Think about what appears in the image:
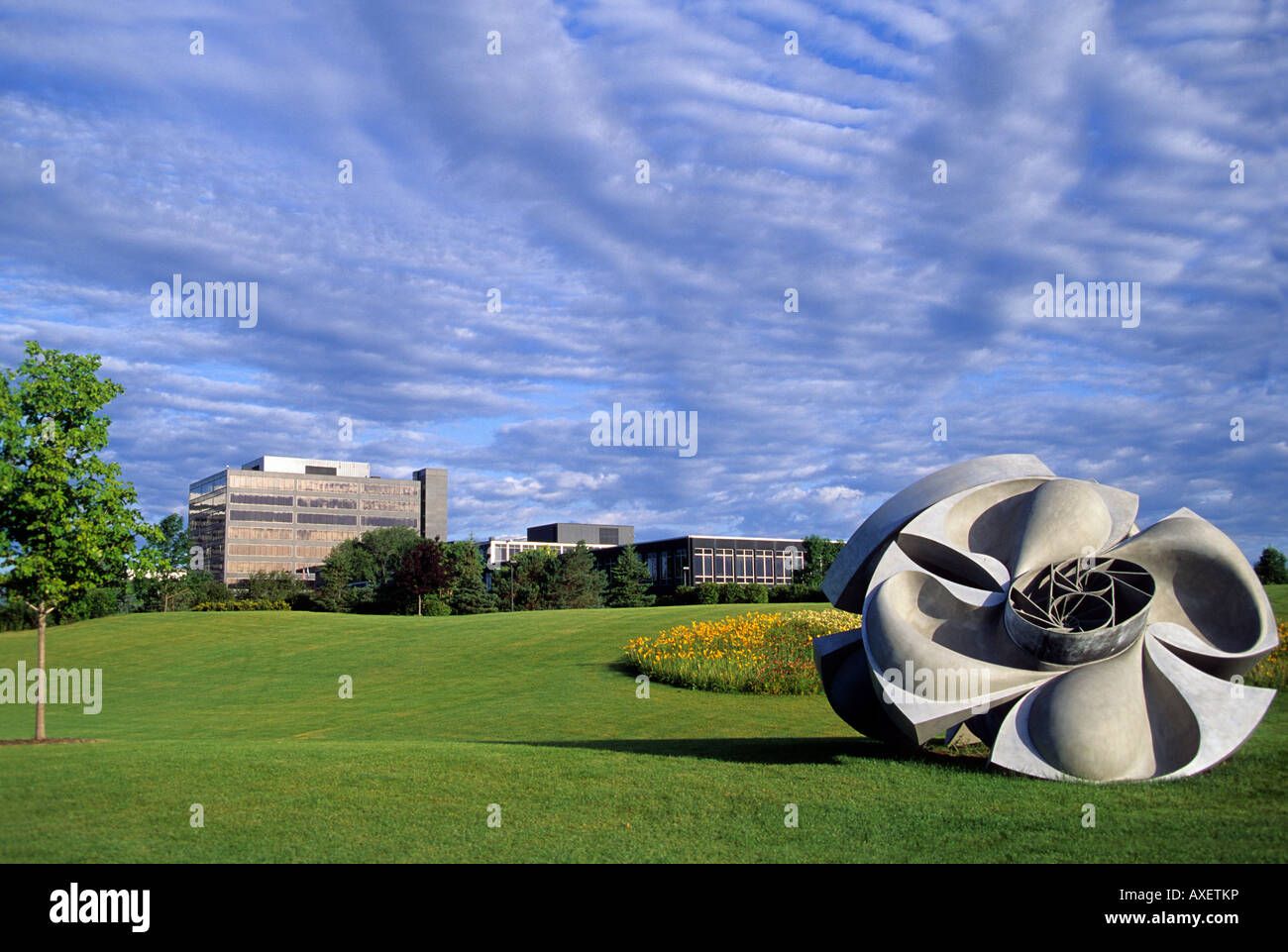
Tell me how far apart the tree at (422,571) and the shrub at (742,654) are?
33.9m

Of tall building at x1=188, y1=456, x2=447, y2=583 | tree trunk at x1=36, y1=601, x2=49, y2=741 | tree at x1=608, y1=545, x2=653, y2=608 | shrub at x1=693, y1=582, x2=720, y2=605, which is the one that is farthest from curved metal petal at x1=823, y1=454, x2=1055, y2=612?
tall building at x1=188, y1=456, x2=447, y2=583

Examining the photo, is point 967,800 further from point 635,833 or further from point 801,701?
point 801,701

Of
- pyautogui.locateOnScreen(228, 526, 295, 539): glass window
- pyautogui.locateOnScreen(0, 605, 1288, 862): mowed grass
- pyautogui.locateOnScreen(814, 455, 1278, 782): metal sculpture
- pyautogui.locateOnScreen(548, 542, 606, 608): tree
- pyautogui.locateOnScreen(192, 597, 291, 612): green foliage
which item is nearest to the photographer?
pyautogui.locateOnScreen(0, 605, 1288, 862): mowed grass

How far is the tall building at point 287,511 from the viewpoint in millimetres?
136250

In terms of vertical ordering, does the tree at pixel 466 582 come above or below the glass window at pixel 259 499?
below

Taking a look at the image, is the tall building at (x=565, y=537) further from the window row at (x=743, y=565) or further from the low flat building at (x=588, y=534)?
the window row at (x=743, y=565)

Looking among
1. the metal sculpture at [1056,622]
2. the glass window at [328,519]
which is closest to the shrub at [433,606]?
the metal sculpture at [1056,622]

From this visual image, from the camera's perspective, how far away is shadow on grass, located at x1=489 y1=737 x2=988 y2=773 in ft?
36.2

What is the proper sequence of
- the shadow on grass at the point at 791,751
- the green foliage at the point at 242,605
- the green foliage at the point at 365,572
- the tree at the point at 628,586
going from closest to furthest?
1. the shadow on grass at the point at 791,751
2. the tree at the point at 628,586
3. the green foliage at the point at 242,605
4. the green foliage at the point at 365,572

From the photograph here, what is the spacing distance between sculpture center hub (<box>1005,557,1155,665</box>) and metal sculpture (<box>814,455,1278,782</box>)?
0.02 meters

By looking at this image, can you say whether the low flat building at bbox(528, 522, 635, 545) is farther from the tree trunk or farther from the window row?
the tree trunk

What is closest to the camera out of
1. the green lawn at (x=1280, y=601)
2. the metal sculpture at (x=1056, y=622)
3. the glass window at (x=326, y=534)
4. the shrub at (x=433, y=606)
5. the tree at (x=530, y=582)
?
the metal sculpture at (x=1056, y=622)
